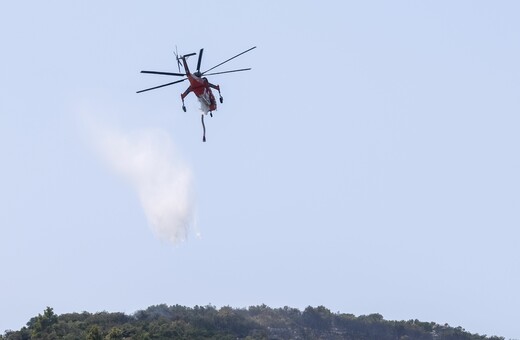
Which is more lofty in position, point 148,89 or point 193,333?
point 148,89

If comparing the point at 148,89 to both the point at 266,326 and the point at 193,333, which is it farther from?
the point at 266,326

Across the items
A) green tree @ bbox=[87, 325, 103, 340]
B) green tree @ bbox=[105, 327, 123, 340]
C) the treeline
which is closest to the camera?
green tree @ bbox=[87, 325, 103, 340]

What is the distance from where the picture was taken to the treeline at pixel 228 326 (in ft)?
343

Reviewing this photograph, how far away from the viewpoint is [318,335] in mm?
122312

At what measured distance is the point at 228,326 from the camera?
116 meters

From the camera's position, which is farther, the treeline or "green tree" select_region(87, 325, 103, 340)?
the treeline

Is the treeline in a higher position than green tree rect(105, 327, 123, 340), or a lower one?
higher

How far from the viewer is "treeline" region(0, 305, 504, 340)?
105m

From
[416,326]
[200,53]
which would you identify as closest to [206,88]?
[200,53]

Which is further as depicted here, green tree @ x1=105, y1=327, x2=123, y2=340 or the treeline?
the treeline

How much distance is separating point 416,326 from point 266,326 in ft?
50.7

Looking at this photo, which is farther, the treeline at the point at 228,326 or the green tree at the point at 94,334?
the treeline at the point at 228,326

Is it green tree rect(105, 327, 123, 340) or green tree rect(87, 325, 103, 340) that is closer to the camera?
green tree rect(87, 325, 103, 340)

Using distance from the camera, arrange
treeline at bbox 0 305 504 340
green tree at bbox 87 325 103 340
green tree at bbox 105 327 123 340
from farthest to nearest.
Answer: treeline at bbox 0 305 504 340 → green tree at bbox 105 327 123 340 → green tree at bbox 87 325 103 340
